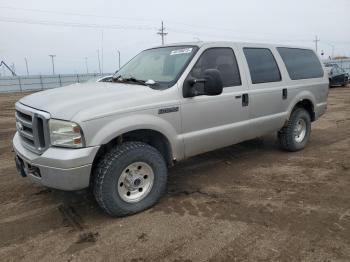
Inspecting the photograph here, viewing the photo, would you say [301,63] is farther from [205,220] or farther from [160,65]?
[205,220]

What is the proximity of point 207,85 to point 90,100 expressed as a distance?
140 cm

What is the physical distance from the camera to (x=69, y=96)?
3.89 meters

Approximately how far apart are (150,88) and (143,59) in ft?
4.09

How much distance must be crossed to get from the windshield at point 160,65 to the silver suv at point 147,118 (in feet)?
0.06

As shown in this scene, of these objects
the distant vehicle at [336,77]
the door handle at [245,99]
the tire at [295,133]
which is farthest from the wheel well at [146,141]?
the distant vehicle at [336,77]

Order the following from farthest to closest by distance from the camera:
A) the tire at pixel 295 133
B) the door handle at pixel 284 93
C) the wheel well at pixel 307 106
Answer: the wheel well at pixel 307 106, the tire at pixel 295 133, the door handle at pixel 284 93

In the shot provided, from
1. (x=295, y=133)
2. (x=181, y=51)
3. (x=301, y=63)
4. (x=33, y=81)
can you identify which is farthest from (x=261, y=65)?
(x=33, y=81)

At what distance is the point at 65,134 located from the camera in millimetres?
3426

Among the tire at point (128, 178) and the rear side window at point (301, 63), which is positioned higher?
the rear side window at point (301, 63)

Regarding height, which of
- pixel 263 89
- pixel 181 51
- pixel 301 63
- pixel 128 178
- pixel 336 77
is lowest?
pixel 336 77

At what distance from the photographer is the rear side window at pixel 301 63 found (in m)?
6.14

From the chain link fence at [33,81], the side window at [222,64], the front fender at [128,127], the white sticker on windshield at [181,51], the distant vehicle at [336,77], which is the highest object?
the white sticker on windshield at [181,51]

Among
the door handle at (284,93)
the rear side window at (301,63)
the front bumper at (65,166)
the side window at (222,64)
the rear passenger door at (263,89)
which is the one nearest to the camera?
the front bumper at (65,166)

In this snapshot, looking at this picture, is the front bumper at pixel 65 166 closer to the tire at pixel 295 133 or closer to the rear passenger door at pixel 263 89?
the rear passenger door at pixel 263 89
